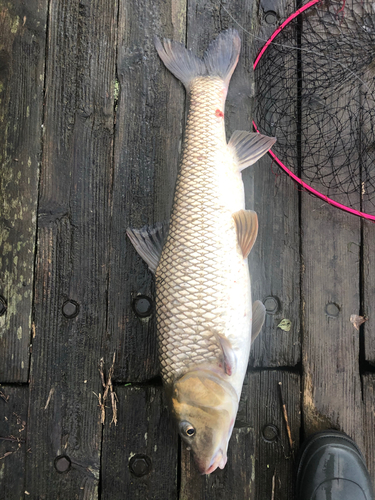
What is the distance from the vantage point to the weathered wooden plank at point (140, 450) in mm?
1883

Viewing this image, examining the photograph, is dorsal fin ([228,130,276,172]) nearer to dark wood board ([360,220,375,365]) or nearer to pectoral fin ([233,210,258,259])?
pectoral fin ([233,210,258,259])

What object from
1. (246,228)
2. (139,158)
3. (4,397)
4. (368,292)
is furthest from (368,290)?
(4,397)

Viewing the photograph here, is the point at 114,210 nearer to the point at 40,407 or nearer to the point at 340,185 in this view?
the point at 40,407

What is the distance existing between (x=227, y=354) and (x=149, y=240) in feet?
2.13

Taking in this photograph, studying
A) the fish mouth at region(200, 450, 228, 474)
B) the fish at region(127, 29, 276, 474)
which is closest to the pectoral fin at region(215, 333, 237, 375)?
the fish at region(127, 29, 276, 474)

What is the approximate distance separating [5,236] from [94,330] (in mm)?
714

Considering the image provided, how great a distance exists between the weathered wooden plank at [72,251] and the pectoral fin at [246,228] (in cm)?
75

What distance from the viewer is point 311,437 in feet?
6.29

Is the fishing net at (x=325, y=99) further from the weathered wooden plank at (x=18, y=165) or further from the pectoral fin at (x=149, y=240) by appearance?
the weathered wooden plank at (x=18, y=165)

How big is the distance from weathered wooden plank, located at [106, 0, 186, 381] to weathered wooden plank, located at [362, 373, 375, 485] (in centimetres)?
114

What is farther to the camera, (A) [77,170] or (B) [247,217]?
(A) [77,170]

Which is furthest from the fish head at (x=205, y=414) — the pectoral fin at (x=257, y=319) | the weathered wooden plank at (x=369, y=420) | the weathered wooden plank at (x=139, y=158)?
the weathered wooden plank at (x=369, y=420)

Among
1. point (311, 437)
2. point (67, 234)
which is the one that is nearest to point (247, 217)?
point (67, 234)

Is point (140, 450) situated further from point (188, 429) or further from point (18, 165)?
point (18, 165)
